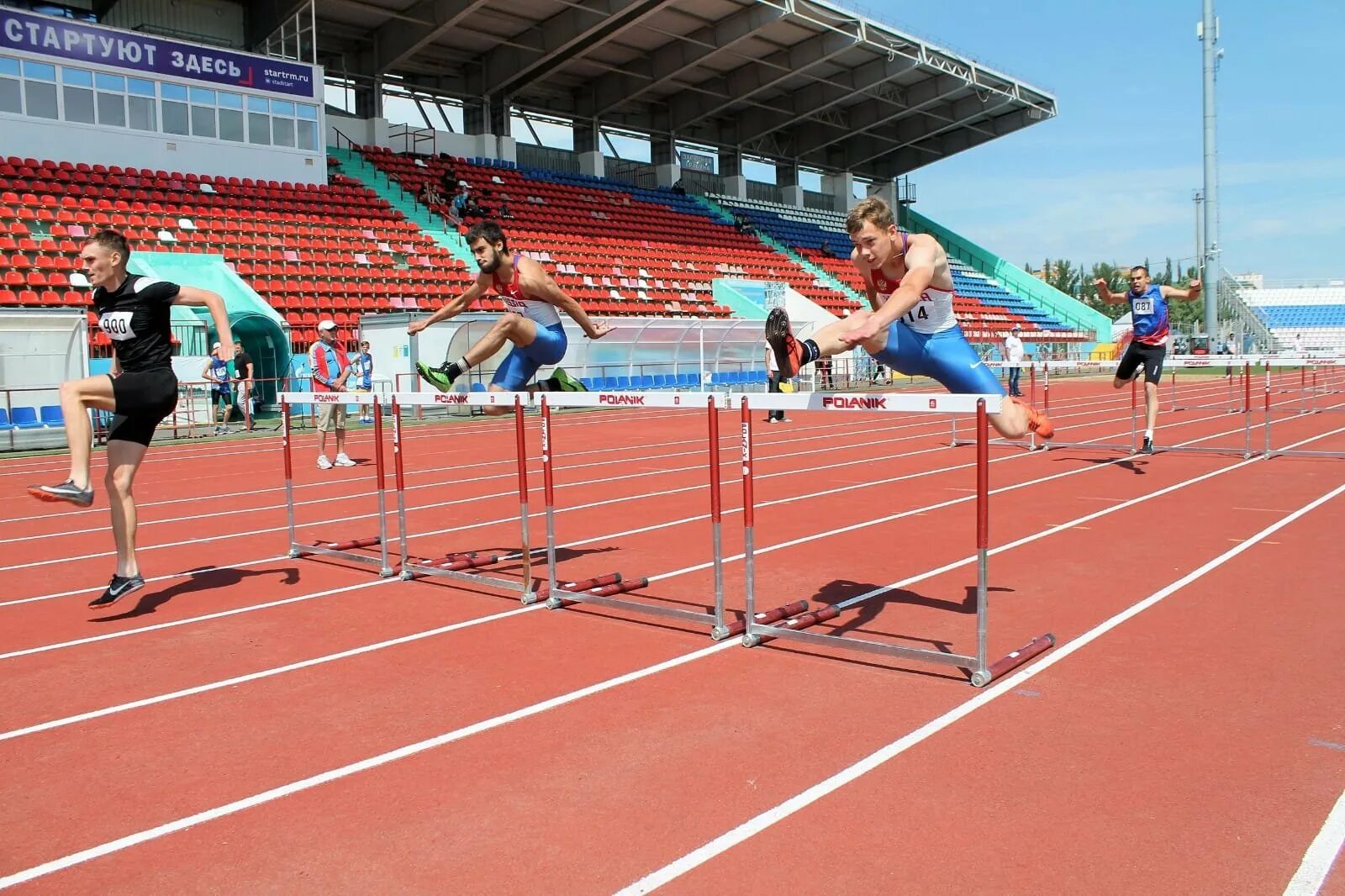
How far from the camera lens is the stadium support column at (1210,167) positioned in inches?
1544

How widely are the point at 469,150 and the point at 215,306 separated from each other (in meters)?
32.8

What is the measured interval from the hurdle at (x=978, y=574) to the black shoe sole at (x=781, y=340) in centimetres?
23

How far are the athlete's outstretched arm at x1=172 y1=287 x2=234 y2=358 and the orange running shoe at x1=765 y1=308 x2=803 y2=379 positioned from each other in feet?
9.84

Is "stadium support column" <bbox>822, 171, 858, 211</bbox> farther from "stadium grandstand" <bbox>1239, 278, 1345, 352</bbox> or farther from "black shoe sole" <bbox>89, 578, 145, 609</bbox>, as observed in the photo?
"black shoe sole" <bbox>89, 578, 145, 609</bbox>

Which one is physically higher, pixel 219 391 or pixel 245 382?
pixel 245 382

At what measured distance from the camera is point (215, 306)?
6.04 m

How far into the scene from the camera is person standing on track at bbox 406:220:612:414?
661 centimetres

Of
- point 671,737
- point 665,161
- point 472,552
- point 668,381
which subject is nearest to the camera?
point 671,737

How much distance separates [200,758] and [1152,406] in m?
11.3

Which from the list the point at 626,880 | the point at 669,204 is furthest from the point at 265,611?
the point at 669,204

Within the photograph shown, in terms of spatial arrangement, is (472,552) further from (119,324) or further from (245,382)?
(245,382)

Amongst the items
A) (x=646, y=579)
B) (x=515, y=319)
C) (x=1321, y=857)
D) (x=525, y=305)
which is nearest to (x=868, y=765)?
(x=1321, y=857)

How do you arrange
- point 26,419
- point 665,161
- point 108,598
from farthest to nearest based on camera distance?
point 665,161, point 26,419, point 108,598

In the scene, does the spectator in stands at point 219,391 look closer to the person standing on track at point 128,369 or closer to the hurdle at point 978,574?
the person standing on track at point 128,369
